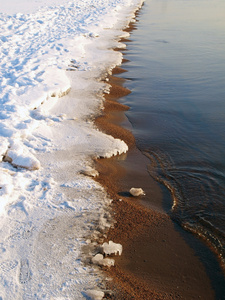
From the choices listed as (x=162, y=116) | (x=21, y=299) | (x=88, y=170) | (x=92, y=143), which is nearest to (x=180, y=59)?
(x=162, y=116)

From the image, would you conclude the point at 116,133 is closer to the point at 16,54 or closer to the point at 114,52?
the point at 16,54

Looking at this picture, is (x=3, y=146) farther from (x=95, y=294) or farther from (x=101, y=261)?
(x=95, y=294)

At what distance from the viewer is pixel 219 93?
792cm

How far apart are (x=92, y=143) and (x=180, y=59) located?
7.27m

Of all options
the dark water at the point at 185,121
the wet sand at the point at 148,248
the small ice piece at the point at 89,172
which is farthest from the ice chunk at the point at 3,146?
the dark water at the point at 185,121

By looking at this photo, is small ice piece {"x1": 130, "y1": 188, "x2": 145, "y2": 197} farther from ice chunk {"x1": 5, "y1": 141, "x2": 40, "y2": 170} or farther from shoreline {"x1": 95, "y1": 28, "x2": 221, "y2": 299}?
ice chunk {"x1": 5, "y1": 141, "x2": 40, "y2": 170}

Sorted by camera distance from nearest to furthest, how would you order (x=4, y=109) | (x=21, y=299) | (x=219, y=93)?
(x=21, y=299) < (x=4, y=109) < (x=219, y=93)

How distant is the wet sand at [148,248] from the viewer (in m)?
2.79

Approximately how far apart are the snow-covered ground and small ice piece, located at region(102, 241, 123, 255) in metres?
0.22

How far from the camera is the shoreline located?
9.14 feet

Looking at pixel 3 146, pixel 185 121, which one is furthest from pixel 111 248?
pixel 185 121

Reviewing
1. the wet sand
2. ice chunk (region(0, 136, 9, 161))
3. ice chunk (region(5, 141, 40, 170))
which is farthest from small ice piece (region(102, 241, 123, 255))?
ice chunk (region(0, 136, 9, 161))

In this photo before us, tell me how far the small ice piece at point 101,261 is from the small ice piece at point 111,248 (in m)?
0.08

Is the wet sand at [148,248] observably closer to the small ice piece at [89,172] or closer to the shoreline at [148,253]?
the shoreline at [148,253]
